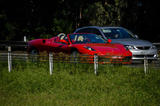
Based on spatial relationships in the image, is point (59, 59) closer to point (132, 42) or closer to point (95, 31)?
point (132, 42)

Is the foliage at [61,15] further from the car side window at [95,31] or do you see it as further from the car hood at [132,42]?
the car hood at [132,42]

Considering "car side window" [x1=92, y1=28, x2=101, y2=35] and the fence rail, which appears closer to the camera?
the fence rail

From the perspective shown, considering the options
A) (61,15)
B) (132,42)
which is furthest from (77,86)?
(61,15)

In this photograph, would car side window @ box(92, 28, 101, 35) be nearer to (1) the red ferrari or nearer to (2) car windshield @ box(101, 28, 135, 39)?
(2) car windshield @ box(101, 28, 135, 39)

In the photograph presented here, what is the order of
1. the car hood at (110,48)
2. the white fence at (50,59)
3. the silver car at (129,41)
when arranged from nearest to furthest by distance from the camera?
the white fence at (50,59) < the car hood at (110,48) < the silver car at (129,41)

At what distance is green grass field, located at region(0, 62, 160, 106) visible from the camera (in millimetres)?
9070

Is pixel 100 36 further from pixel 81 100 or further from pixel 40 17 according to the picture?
pixel 40 17

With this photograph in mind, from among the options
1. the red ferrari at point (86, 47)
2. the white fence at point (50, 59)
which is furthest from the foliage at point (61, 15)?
the white fence at point (50, 59)

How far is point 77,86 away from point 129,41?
4.95 m

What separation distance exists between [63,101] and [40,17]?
26.4 meters

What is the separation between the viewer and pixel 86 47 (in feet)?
45.9

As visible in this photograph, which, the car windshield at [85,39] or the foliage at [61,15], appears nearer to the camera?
the car windshield at [85,39]

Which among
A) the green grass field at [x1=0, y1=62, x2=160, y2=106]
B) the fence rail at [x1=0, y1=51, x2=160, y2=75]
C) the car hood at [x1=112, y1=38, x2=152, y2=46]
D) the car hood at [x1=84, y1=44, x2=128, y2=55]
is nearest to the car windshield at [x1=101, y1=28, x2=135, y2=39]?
the car hood at [x1=112, y1=38, x2=152, y2=46]

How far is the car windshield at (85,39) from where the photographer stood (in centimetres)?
1493
